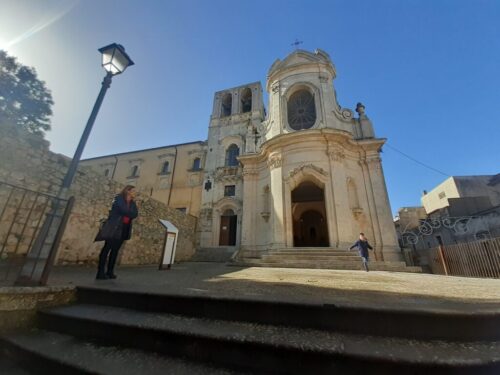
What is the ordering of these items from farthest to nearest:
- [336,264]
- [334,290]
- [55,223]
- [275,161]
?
[275,161] < [336,264] < [334,290] < [55,223]

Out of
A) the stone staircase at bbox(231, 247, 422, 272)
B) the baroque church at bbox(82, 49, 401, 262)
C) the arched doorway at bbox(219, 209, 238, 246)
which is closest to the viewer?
the stone staircase at bbox(231, 247, 422, 272)

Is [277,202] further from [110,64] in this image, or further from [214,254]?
[110,64]

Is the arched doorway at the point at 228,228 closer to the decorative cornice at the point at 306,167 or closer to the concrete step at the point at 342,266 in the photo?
the decorative cornice at the point at 306,167

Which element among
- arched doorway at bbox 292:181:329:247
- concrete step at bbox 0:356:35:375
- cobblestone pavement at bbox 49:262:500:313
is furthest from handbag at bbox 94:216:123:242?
arched doorway at bbox 292:181:329:247

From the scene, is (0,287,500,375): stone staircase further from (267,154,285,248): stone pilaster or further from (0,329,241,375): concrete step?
(267,154,285,248): stone pilaster

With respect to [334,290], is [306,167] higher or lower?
higher

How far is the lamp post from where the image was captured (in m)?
2.71

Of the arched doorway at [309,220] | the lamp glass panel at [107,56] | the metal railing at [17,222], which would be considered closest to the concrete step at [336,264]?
the metal railing at [17,222]

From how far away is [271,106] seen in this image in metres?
15.4

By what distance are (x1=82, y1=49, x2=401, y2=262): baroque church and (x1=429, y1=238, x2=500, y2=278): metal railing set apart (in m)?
2.09

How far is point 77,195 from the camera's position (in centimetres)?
677

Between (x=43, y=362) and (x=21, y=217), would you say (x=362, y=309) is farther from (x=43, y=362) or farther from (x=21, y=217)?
(x=21, y=217)

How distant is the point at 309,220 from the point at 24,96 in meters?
27.4

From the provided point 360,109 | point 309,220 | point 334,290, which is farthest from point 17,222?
point 309,220
